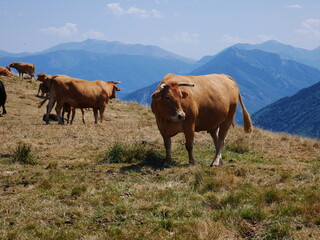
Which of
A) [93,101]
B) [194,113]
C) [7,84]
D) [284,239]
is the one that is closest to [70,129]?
[93,101]

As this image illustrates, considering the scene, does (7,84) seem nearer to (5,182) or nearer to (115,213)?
(5,182)

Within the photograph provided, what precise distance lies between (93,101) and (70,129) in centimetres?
490

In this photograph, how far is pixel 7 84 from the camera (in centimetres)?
3656

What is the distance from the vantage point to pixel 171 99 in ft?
32.1

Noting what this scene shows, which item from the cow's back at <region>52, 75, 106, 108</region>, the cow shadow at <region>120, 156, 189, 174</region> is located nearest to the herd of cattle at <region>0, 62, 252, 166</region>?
the cow shadow at <region>120, 156, 189, 174</region>

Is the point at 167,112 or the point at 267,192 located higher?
the point at 167,112

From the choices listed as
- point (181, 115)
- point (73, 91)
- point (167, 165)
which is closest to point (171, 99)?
point (181, 115)

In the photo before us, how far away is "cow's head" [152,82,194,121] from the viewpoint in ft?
32.0

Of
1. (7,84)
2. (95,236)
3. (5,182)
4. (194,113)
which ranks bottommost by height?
(7,84)

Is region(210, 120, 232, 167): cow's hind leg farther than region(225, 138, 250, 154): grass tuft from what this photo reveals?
No

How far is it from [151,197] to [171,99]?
3.20 metres

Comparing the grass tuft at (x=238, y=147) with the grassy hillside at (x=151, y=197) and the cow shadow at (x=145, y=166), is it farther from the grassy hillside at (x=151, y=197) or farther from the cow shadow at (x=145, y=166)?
the cow shadow at (x=145, y=166)

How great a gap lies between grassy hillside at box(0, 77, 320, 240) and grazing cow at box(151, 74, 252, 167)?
35.9 inches

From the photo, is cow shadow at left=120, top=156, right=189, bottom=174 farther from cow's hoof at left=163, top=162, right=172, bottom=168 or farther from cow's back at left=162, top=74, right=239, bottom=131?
cow's back at left=162, top=74, right=239, bottom=131
